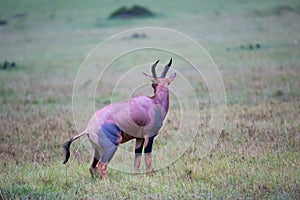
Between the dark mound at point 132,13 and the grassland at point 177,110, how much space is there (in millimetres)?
533

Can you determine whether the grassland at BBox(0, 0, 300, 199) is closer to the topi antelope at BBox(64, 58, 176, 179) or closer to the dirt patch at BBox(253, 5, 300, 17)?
the dirt patch at BBox(253, 5, 300, 17)

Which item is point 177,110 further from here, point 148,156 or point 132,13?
point 132,13

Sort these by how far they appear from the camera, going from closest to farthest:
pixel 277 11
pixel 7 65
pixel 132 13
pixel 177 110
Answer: pixel 177 110
pixel 7 65
pixel 277 11
pixel 132 13

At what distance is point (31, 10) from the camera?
35938 millimetres

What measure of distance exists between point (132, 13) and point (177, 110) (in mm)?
19149

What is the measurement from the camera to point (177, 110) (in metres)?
14.1

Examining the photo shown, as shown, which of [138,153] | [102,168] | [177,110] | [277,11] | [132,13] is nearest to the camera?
[102,168]

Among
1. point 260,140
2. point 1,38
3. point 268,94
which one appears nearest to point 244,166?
point 260,140

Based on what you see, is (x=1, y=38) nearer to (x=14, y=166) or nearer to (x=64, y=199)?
(x=14, y=166)

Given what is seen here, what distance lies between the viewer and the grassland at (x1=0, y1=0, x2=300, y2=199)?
26.6 ft

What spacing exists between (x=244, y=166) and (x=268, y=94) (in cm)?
657

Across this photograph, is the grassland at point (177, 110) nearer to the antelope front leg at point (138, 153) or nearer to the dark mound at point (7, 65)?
the antelope front leg at point (138, 153)

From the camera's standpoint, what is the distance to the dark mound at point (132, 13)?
32.5m

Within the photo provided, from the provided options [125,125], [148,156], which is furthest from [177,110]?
[125,125]
